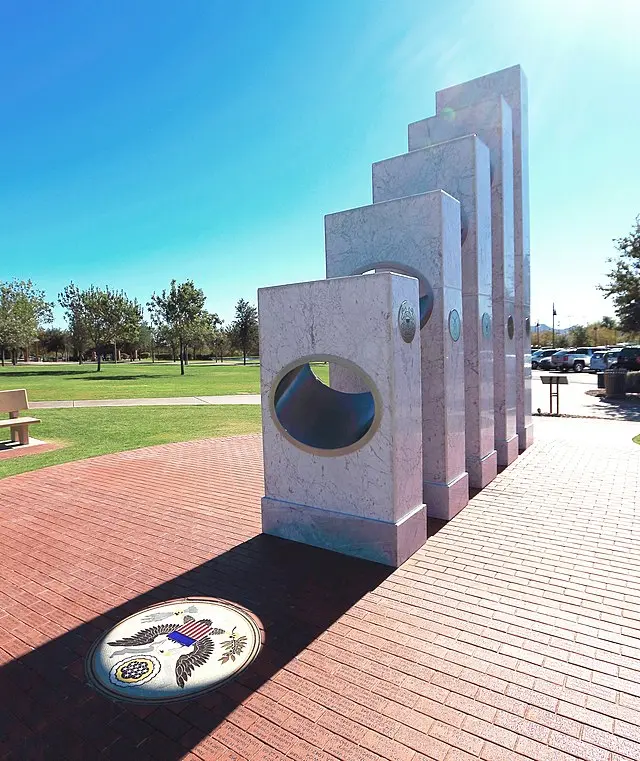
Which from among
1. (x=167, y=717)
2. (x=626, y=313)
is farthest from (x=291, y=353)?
(x=626, y=313)

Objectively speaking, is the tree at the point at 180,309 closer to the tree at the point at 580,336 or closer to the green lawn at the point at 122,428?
the green lawn at the point at 122,428

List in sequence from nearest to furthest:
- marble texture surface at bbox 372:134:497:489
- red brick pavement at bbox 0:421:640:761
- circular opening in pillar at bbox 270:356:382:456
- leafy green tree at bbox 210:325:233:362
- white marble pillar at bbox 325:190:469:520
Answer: red brick pavement at bbox 0:421:640:761 → circular opening in pillar at bbox 270:356:382:456 → white marble pillar at bbox 325:190:469:520 → marble texture surface at bbox 372:134:497:489 → leafy green tree at bbox 210:325:233:362

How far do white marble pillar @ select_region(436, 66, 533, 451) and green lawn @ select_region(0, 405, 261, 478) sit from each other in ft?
23.2

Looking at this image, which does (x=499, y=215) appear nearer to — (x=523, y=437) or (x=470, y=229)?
(x=470, y=229)

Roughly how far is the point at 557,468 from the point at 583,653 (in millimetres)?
5615

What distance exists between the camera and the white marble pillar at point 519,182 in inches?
355

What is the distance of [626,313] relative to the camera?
2434cm

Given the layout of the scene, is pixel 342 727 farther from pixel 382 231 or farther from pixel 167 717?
pixel 382 231

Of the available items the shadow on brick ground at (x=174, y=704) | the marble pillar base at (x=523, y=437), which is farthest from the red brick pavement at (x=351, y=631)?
the marble pillar base at (x=523, y=437)

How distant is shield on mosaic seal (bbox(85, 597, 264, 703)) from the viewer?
125 inches

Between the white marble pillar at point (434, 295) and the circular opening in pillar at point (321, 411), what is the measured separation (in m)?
1.02

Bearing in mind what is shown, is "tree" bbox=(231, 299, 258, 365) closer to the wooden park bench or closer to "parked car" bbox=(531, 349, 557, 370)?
"parked car" bbox=(531, 349, 557, 370)

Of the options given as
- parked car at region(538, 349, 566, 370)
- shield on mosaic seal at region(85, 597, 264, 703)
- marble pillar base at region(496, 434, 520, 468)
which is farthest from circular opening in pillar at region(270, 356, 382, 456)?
parked car at region(538, 349, 566, 370)

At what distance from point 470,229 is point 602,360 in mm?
30910
